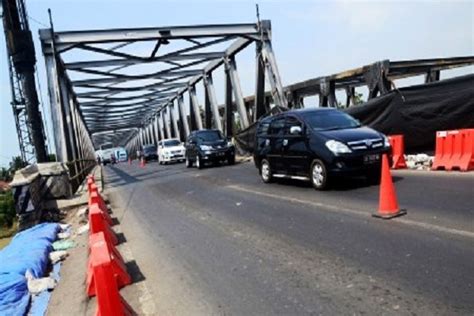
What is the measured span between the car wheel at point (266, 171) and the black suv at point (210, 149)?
10.4 meters

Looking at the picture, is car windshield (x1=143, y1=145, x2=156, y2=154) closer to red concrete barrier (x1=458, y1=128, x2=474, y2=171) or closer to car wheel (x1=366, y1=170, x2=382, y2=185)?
car wheel (x1=366, y1=170, x2=382, y2=185)

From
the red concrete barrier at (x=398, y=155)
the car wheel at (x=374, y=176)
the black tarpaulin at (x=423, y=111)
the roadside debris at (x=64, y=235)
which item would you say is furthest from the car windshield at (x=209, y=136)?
the roadside debris at (x=64, y=235)

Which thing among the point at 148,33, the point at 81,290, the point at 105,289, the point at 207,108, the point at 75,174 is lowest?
the point at 81,290

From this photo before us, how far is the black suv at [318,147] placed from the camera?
10789mm

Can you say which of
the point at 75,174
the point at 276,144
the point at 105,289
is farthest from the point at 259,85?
the point at 105,289

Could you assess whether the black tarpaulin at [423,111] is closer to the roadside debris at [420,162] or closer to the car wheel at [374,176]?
the roadside debris at [420,162]

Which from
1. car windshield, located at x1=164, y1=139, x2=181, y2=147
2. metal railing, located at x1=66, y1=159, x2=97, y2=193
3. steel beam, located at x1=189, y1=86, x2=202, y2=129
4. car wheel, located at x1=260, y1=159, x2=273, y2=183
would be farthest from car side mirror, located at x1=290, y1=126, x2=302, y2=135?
steel beam, located at x1=189, y1=86, x2=202, y2=129

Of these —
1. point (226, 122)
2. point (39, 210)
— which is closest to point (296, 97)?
point (226, 122)

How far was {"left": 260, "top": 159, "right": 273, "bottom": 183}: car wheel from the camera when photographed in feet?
45.7

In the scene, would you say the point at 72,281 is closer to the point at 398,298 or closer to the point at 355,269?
Result: the point at 355,269

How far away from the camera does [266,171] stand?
14.1m

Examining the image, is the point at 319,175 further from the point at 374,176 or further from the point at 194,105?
the point at 194,105

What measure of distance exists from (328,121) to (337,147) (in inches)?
58.2

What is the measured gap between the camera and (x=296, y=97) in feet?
82.8
